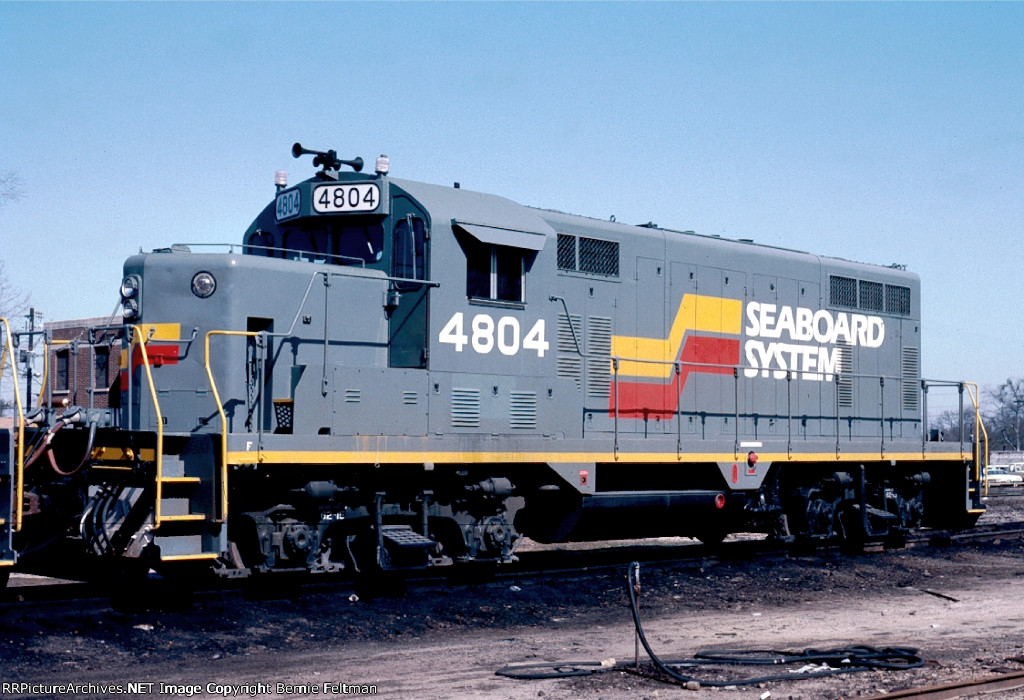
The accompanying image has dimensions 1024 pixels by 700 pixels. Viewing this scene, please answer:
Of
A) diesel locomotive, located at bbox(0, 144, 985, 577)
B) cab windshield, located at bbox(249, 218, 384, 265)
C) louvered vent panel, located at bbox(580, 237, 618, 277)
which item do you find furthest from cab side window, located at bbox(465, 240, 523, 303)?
louvered vent panel, located at bbox(580, 237, 618, 277)

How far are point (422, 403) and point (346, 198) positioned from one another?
2265 mm

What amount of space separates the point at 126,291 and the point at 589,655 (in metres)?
5.42

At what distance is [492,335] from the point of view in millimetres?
11562

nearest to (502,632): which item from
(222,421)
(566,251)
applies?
(222,421)

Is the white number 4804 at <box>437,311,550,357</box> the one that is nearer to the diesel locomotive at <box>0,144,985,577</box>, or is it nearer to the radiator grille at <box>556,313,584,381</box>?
the diesel locomotive at <box>0,144,985,577</box>

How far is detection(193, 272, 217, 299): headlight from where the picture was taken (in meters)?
10.3

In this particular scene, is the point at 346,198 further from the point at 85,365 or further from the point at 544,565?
the point at 544,565

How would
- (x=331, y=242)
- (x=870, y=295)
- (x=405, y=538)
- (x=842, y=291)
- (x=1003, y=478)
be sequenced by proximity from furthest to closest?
(x=1003, y=478) < (x=870, y=295) < (x=842, y=291) < (x=331, y=242) < (x=405, y=538)

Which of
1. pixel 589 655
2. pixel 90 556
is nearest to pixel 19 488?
pixel 90 556

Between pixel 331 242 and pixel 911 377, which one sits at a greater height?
pixel 331 242

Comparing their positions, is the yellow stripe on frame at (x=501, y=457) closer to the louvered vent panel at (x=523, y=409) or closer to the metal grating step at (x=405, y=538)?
the louvered vent panel at (x=523, y=409)

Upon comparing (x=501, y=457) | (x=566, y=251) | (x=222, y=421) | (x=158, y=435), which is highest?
(x=566, y=251)

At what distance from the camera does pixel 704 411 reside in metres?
14.1

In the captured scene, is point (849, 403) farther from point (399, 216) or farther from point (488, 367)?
point (399, 216)
